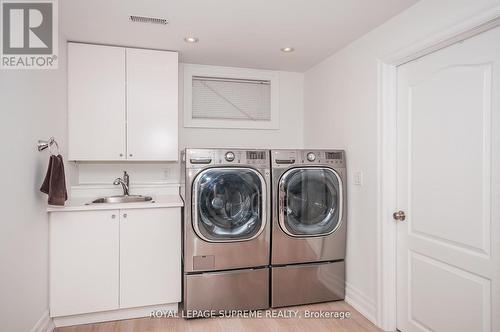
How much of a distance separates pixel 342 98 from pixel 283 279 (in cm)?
175

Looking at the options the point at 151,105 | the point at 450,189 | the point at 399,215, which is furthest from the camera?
the point at 151,105

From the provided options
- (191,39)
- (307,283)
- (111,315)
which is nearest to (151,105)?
(191,39)

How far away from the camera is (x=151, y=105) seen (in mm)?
2707

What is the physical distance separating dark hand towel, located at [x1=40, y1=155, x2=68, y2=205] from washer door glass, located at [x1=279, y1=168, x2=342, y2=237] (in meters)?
1.65

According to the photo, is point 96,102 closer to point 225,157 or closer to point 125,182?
point 125,182

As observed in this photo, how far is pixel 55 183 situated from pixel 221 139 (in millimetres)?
1727

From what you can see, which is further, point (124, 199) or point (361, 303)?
point (124, 199)

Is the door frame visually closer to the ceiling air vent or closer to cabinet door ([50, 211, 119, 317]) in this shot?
the ceiling air vent

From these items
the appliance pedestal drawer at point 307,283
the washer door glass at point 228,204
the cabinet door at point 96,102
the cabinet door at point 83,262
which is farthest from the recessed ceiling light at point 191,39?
the appliance pedestal drawer at point 307,283

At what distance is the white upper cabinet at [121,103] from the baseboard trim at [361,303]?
203cm

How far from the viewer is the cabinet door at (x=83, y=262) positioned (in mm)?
2150

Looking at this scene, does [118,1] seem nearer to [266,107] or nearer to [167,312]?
[266,107]

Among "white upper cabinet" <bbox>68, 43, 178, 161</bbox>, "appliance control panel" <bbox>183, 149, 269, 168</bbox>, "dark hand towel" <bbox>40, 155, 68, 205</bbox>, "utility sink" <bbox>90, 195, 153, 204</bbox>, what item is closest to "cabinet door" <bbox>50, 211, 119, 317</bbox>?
"dark hand towel" <bbox>40, 155, 68, 205</bbox>

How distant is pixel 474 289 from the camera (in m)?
1.62
